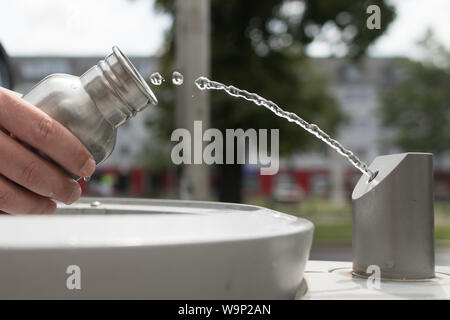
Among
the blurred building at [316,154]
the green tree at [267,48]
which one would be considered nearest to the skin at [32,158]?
the green tree at [267,48]

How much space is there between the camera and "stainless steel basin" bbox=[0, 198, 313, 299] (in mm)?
551

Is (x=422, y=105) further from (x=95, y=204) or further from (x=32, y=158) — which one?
(x=32, y=158)

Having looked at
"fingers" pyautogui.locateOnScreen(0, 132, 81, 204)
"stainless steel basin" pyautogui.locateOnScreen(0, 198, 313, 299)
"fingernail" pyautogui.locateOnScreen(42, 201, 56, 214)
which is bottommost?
"stainless steel basin" pyautogui.locateOnScreen(0, 198, 313, 299)

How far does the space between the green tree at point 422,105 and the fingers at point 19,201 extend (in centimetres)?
1993

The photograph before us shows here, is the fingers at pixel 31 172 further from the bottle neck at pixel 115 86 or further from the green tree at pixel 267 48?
the green tree at pixel 267 48

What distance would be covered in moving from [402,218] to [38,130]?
1.94ft

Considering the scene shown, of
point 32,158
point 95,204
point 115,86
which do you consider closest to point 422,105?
point 95,204

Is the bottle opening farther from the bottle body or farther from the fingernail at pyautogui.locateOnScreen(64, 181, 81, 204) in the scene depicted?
the fingernail at pyautogui.locateOnScreen(64, 181, 81, 204)

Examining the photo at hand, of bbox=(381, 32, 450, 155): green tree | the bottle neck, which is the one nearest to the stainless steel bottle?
the bottle neck

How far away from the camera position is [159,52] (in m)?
12.6

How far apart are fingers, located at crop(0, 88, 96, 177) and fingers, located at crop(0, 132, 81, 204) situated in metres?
0.02

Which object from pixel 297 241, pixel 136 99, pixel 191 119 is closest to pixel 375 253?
pixel 297 241

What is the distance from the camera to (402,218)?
0.90 m

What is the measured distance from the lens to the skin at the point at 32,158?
2.74 ft
